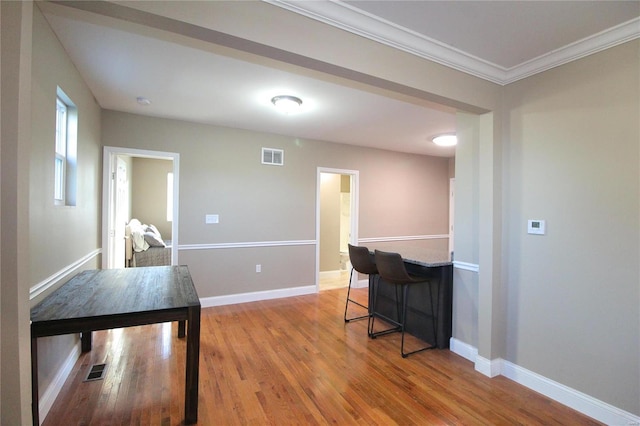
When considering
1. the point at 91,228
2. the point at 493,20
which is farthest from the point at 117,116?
the point at 493,20

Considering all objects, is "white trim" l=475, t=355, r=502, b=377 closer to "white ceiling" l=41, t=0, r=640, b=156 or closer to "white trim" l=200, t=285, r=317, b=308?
"white ceiling" l=41, t=0, r=640, b=156

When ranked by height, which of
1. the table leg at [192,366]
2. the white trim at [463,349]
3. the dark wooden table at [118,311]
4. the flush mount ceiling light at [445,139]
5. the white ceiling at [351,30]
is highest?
the white ceiling at [351,30]

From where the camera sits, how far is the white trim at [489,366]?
249cm

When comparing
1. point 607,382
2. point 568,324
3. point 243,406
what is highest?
point 568,324

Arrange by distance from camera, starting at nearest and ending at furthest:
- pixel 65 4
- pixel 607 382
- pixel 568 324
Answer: pixel 65 4 → pixel 607 382 → pixel 568 324

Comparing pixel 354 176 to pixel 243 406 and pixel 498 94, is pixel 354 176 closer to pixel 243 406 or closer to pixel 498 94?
pixel 498 94

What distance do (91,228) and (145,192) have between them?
3.84m

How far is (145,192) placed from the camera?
666 centimetres

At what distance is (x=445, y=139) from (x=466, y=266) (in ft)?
7.86

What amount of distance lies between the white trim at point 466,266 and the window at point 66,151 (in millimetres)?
3424

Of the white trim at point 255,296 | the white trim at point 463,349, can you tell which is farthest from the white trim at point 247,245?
the white trim at point 463,349

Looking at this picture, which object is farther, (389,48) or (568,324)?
(568,324)

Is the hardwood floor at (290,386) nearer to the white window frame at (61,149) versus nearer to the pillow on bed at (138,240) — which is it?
the white window frame at (61,149)

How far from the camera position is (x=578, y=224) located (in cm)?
211
